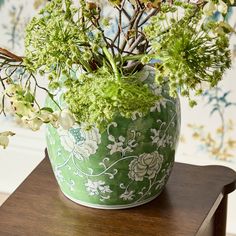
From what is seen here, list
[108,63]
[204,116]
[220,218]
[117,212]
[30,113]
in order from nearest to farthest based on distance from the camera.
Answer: [30,113]
[108,63]
[117,212]
[220,218]
[204,116]

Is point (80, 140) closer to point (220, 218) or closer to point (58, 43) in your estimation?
point (58, 43)

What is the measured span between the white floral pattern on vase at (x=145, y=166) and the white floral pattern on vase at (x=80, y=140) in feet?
0.24

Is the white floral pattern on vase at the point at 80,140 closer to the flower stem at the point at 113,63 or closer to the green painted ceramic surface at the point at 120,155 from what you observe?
the green painted ceramic surface at the point at 120,155

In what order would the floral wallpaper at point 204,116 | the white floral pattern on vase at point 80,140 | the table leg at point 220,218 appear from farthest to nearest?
the floral wallpaper at point 204,116
the table leg at point 220,218
the white floral pattern on vase at point 80,140

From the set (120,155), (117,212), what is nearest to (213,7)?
(120,155)

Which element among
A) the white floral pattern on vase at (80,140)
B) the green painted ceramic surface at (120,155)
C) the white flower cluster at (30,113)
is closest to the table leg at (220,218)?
the green painted ceramic surface at (120,155)

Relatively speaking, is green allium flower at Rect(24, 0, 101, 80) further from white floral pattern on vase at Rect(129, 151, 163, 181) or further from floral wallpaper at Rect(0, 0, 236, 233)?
floral wallpaper at Rect(0, 0, 236, 233)

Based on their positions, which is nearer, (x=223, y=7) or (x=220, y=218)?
(x=223, y=7)

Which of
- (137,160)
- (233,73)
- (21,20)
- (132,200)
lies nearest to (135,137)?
(137,160)

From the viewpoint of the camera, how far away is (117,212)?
4.36ft

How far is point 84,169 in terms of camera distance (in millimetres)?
1272

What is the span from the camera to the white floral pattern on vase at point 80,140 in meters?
1.23

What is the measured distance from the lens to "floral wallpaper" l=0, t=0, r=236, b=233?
191 centimetres

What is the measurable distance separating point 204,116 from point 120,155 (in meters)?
0.74
